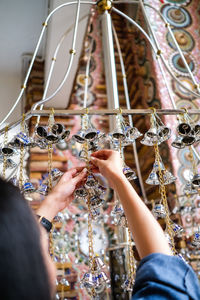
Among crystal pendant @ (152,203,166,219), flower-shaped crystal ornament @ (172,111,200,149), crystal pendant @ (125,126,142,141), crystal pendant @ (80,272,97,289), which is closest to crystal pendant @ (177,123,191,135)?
flower-shaped crystal ornament @ (172,111,200,149)

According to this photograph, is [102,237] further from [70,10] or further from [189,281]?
[189,281]

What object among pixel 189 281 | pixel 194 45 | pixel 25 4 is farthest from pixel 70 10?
pixel 189 281

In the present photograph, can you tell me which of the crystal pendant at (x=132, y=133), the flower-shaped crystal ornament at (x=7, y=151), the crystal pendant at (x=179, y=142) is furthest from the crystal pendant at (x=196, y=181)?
the flower-shaped crystal ornament at (x=7, y=151)

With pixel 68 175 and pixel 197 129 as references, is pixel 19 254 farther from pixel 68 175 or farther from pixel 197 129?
pixel 197 129

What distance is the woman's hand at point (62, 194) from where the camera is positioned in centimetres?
93

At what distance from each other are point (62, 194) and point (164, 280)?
20.4 inches

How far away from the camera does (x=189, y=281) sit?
56 centimetres

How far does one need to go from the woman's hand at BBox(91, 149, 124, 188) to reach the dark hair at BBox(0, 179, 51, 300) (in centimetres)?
37

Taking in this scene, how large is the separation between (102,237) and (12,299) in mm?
2784

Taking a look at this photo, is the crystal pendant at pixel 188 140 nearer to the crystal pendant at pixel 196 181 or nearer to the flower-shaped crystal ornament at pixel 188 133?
the flower-shaped crystal ornament at pixel 188 133

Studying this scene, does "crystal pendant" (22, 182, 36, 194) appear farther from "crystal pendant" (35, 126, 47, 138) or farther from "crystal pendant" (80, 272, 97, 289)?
"crystal pendant" (80, 272, 97, 289)

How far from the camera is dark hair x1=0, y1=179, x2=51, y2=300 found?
17.0 inches

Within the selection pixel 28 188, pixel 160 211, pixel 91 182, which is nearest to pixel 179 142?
pixel 160 211

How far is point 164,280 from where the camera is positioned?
0.54m
